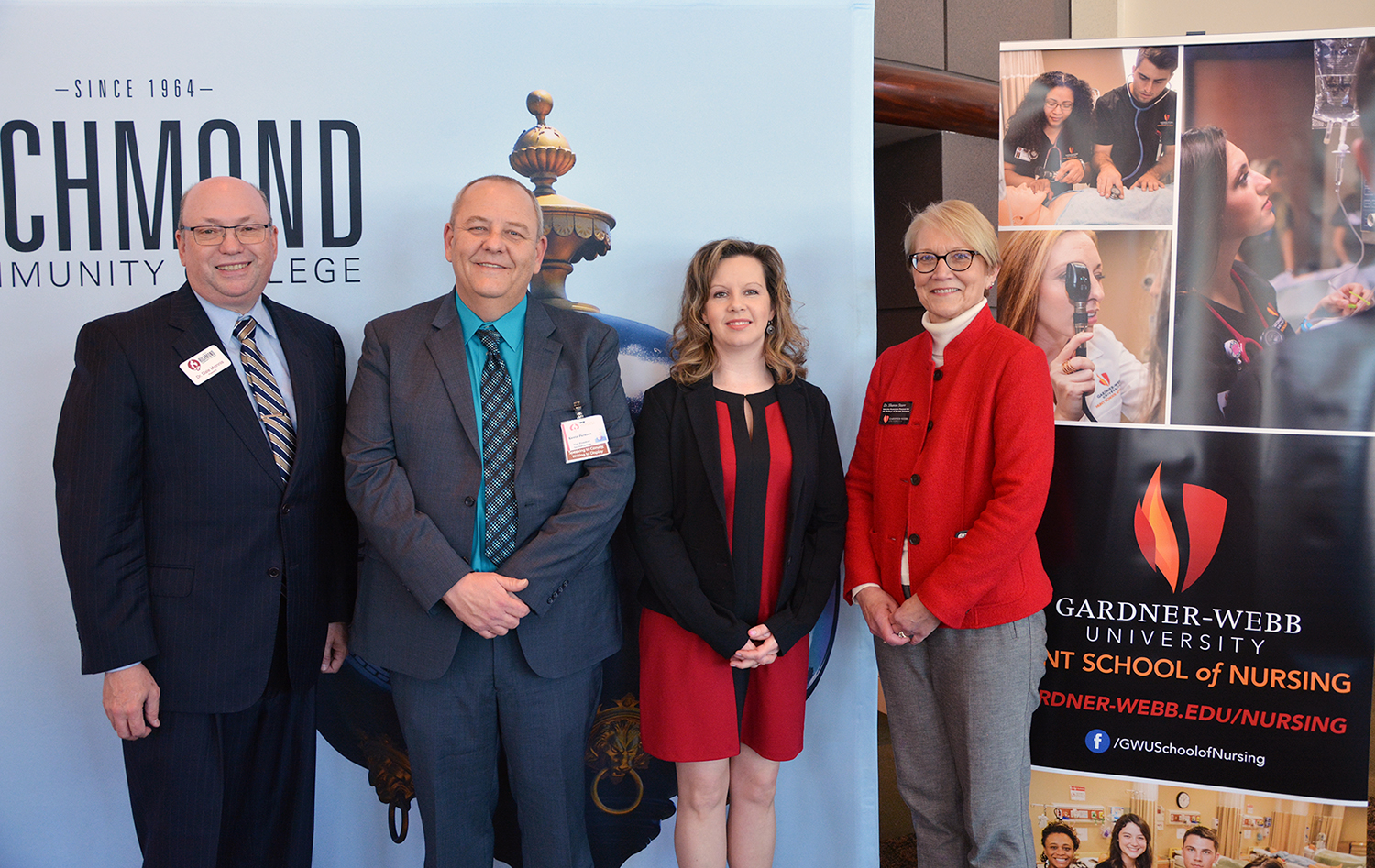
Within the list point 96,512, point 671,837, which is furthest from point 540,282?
point 671,837

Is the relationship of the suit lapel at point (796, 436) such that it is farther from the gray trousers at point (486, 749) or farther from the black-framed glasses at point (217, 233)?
the black-framed glasses at point (217, 233)

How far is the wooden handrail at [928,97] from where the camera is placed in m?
3.42

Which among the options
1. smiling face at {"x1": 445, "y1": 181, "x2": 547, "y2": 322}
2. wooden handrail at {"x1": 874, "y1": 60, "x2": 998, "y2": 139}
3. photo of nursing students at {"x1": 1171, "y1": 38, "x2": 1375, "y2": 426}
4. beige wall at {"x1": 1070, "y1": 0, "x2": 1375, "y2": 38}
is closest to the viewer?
smiling face at {"x1": 445, "y1": 181, "x2": 547, "y2": 322}

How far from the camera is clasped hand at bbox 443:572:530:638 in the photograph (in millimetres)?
1710

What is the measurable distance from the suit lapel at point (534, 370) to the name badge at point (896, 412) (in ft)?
2.53

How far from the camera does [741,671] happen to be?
Answer: 1.96m

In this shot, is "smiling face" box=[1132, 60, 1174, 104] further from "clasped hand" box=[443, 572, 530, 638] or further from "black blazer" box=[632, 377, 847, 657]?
"clasped hand" box=[443, 572, 530, 638]

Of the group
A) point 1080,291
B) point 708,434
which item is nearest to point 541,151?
point 708,434

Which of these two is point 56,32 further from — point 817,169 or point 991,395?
point 991,395

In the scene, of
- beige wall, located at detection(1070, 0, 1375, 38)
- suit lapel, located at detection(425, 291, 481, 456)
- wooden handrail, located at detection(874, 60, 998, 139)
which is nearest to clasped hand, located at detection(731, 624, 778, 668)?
suit lapel, located at detection(425, 291, 481, 456)

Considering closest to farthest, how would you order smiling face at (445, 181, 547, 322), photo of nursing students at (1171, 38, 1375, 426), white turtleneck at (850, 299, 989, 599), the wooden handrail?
smiling face at (445, 181, 547, 322)
white turtleneck at (850, 299, 989, 599)
photo of nursing students at (1171, 38, 1375, 426)
the wooden handrail

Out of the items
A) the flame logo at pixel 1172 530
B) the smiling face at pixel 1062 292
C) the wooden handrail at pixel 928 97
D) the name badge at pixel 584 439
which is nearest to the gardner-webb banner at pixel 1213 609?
the flame logo at pixel 1172 530

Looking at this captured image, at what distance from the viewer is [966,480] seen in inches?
73.6

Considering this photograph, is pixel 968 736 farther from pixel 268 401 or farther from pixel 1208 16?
pixel 1208 16
